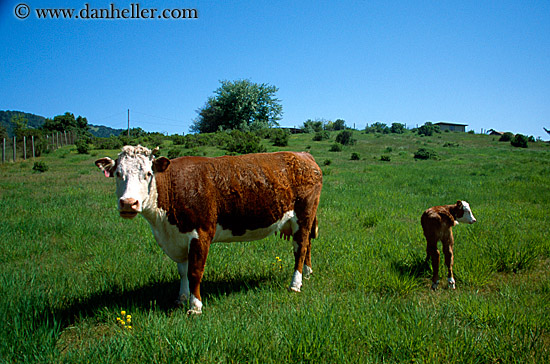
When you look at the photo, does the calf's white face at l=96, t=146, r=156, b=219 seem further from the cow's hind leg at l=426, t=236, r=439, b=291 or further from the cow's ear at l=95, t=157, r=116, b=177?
the cow's hind leg at l=426, t=236, r=439, b=291

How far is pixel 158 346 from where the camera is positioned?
3.02 m

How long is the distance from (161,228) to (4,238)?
15.4 ft

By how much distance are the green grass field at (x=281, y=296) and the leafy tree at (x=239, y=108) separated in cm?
5558

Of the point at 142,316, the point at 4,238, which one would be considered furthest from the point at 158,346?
the point at 4,238

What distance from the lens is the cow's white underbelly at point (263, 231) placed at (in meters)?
4.45

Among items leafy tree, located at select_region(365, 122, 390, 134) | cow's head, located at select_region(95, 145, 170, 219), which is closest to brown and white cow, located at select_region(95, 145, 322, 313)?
cow's head, located at select_region(95, 145, 170, 219)

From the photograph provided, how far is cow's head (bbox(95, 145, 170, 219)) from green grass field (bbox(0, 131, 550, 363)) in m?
1.19

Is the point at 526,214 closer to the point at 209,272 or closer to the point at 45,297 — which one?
the point at 209,272

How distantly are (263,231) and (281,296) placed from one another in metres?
0.87

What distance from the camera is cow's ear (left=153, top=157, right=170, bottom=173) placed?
380 cm

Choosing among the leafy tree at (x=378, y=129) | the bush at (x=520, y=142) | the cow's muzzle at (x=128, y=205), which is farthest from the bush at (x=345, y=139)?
the cow's muzzle at (x=128, y=205)

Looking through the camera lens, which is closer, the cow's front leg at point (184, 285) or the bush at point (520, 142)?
the cow's front leg at point (184, 285)

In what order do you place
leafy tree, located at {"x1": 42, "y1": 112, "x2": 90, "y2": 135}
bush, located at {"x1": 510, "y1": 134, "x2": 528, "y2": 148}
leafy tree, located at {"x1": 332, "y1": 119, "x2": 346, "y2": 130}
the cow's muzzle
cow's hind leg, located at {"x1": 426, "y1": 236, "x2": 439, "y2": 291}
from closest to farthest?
the cow's muzzle
cow's hind leg, located at {"x1": 426, "y1": 236, "x2": 439, "y2": 291}
bush, located at {"x1": 510, "y1": 134, "x2": 528, "y2": 148}
leafy tree, located at {"x1": 42, "y1": 112, "x2": 90, "y2": 135}
leafy tree, located at {"x1": 332, "y1": 119, "x2": 346, "y2": 130}

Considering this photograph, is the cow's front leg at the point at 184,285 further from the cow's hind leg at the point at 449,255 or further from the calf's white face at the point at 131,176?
the cow's hind leg at the point at 449,255
